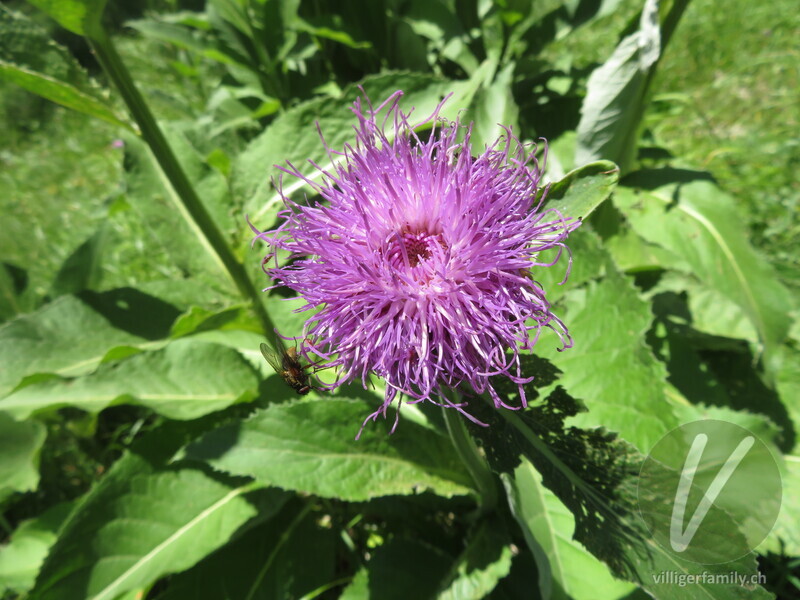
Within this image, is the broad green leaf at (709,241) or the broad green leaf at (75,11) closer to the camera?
the broad green leaf at (75,11)

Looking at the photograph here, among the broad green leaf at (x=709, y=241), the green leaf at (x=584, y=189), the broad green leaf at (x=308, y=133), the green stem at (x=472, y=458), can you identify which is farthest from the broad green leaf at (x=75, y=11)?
the broad green leaf at (x=709, y=241)

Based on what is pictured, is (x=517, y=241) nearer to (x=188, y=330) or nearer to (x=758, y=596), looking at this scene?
(x=758, y=596)

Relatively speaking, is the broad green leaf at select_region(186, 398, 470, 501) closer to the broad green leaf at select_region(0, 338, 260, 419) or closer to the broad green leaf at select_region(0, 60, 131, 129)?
the broad green leaf at select_region(0, 338, 260, 419)

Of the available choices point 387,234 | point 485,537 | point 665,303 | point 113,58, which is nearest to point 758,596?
point 485,537

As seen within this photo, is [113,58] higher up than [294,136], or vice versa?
[113,58]

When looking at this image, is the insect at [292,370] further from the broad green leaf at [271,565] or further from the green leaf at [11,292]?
the green leaf at [11,292]

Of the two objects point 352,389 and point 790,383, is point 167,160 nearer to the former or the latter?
point 352,389

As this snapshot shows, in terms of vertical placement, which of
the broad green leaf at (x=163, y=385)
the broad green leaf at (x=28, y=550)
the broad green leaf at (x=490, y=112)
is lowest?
the broad green leaf at (x=28, y=550)
